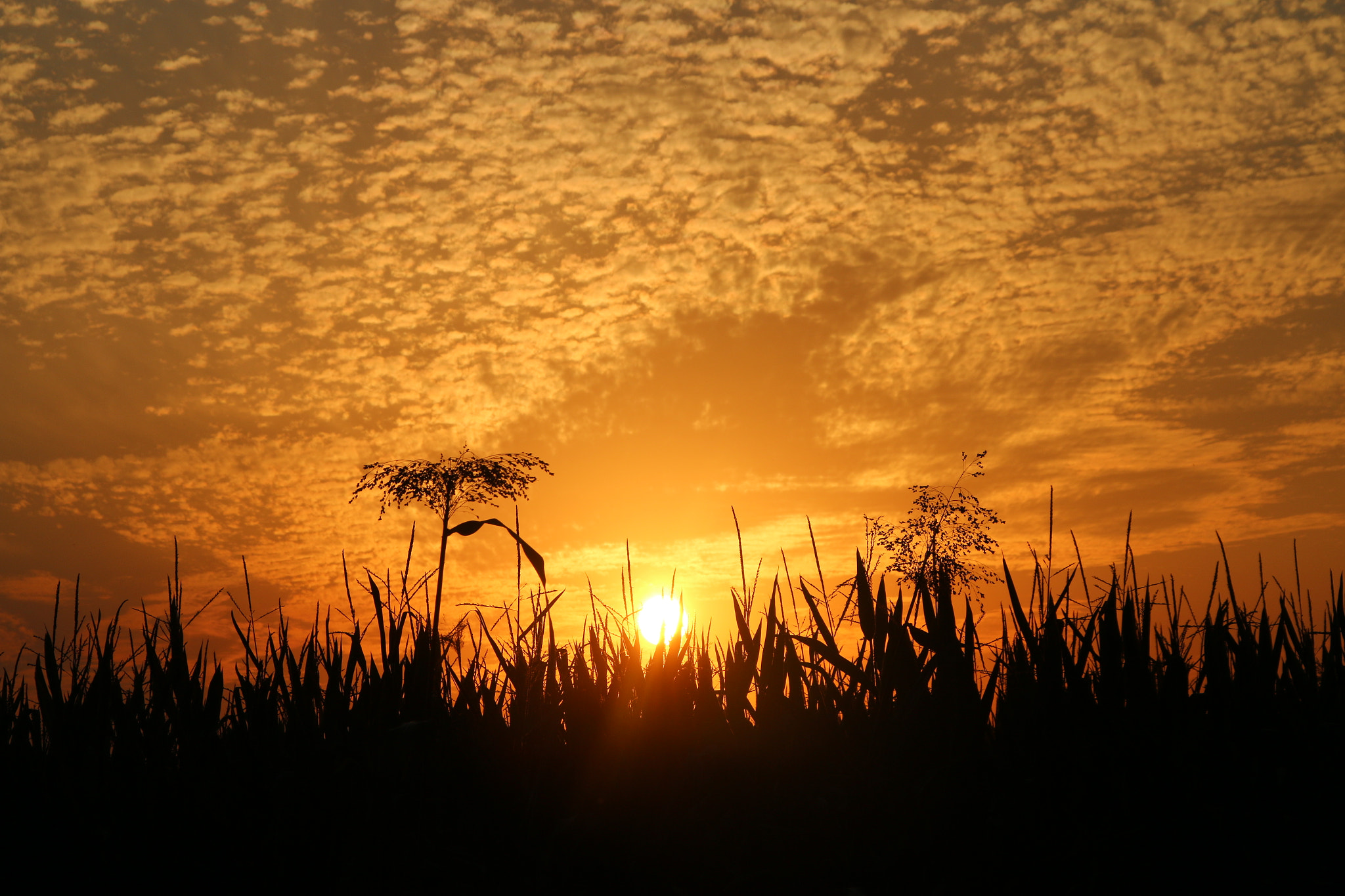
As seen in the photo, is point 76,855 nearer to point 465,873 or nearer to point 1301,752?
point 465,873

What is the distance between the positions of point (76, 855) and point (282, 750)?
27.4 inches

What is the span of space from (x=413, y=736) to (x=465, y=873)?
54 centimetres

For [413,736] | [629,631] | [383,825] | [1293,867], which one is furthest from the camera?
[629,631]

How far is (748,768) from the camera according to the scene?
3.57 meters

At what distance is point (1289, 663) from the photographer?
12.5 ft

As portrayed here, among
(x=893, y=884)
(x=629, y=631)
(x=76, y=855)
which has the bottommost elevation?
(x=893, y=884)

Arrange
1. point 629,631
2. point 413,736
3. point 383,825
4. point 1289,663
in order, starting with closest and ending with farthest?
point 383,825 → point 413,736 → point 1289,663 → point 629,631

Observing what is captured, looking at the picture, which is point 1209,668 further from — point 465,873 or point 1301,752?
point 465,873

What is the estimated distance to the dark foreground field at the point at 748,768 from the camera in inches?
122

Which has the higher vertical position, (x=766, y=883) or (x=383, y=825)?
(x=383, y=825)

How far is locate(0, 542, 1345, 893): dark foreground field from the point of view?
311 cm

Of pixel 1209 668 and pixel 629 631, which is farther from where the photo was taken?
pixel 629 631

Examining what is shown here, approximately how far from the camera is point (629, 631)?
4.65 m

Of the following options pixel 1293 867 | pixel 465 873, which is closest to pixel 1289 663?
pixel 1293 867
